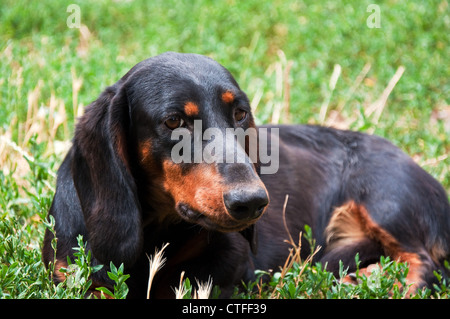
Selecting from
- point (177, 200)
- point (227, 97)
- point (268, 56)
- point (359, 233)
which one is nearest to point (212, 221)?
point (177, 200)

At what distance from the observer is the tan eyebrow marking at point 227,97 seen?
135 inches

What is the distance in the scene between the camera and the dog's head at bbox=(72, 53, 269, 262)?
326 cm

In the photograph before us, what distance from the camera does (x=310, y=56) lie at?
7.46m

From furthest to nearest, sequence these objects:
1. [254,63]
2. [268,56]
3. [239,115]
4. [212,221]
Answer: [268,56], [254,63], [239,115], [212,221]

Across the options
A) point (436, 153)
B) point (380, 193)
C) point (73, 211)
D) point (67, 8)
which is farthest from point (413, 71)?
point (73, 211)

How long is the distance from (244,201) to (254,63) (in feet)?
15.2

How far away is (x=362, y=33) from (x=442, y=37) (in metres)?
0.85

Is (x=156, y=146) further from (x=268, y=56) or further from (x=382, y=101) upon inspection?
(x=268, y=56)

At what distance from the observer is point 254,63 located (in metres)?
7.42

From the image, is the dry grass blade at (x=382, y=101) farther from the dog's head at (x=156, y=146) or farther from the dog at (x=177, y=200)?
the dog's head at (x=156, y=146)

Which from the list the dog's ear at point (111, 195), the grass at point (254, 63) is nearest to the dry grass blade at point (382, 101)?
the grass at point (254, 63)

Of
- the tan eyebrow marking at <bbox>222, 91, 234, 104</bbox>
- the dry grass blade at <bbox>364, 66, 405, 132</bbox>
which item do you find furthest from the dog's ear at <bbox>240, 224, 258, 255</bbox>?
the dry grass blade at <bbox>364, 66, 405, 132</bbox>
